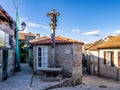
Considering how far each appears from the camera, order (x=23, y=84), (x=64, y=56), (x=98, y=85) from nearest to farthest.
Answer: (x=23, y=84) < (x=64, y=56) < (x=98, y=85)

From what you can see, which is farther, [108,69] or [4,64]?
[108,69]

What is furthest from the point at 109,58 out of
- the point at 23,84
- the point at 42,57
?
the point at 23,84

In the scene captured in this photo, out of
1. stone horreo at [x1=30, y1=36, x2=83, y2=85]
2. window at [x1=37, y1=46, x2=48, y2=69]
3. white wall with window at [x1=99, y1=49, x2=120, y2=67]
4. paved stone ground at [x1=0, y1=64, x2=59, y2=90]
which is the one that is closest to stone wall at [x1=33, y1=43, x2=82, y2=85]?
stone horreo at [x1=30, y1=36, x2=83, y2=85]

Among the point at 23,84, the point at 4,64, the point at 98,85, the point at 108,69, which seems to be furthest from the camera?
the point at 108,69

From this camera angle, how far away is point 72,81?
1320 centimetres

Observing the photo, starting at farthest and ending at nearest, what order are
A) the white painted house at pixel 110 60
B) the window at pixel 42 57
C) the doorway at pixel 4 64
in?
1. the white painted house at pixel 110 60
2. the window at pixel 42 57
3. the doorway at pixel 4 64

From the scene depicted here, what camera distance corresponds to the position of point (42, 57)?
14.1m

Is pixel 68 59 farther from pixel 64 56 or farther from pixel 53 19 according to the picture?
pixel 53 19

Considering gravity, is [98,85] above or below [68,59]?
below

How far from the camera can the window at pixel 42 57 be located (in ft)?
46.0

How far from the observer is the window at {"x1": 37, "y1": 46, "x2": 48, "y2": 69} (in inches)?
551

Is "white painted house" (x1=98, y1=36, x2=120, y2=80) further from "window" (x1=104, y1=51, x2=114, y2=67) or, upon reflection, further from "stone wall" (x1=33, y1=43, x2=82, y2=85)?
"stone wall" (x1=33, y1=43, x2=82, y2=85)

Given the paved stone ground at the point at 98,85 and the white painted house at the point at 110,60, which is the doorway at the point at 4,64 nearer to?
the paved stone ground at the point at 98,85

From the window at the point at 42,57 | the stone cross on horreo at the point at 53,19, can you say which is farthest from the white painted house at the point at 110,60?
the window at the point at 42,57
